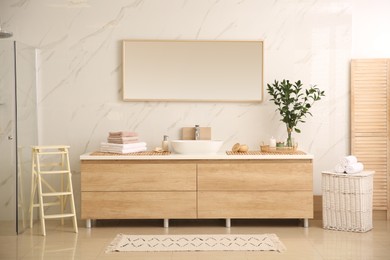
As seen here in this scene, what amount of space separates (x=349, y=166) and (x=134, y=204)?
1.96 m

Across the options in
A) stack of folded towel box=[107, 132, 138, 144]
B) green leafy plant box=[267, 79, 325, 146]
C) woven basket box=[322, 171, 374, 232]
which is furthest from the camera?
green leafy plant box=[267, 79, 325, 146]

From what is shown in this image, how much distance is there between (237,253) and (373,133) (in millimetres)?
2140

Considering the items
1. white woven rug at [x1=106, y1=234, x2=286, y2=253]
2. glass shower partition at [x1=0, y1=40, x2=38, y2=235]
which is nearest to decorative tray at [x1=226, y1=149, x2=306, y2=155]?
white woven rug at [x1=106, y1=234, x2=286, y2=253]

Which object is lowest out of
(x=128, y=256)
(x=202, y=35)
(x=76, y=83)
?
(x=128, y=256)

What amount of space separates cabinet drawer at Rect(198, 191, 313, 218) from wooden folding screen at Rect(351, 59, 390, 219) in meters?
0.86

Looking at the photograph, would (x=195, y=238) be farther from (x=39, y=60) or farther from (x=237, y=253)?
(x=39, y=60)

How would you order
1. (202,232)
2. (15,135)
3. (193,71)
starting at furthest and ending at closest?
(193,71), (202,232), (15,135)

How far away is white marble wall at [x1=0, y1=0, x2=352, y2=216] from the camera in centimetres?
582

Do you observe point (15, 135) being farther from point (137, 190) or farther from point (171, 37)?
point (171, 37)

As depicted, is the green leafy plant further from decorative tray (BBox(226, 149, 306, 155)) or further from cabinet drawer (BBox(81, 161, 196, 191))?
cabinet drawer (BBox(81, 161, 196, 191))

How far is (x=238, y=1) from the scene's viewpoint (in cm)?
584

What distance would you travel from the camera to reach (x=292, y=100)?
5.58 meters

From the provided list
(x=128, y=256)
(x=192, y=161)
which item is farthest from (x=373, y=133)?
(x=128, y=256)

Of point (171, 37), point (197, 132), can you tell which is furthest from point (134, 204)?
point (171, 37)
